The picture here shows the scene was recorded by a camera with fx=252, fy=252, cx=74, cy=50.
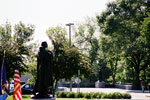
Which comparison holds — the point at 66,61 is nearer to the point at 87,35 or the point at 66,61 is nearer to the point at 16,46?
the point at 16,46

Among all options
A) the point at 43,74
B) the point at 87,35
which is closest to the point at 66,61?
the point at 43,74

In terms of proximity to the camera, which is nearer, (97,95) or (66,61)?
(66,61)

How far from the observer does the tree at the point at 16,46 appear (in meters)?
24.8

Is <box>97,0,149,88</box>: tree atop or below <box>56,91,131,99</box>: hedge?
atop

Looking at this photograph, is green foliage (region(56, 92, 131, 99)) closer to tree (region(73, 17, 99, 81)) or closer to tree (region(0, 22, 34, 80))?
tree (region(0, 22, 34, 80))

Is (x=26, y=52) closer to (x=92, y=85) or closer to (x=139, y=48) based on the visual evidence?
(x=139, y=48)

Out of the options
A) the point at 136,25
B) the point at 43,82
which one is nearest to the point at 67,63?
the point at 43,82

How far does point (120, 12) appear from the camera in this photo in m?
37.7

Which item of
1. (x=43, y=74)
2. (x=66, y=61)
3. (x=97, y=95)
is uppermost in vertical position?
(x=66, y=61)

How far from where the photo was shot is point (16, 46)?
87.7 ft

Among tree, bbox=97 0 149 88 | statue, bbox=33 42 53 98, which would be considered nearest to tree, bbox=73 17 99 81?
tree, bbox=97 0 149 88

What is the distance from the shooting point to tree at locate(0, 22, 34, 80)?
976 inches

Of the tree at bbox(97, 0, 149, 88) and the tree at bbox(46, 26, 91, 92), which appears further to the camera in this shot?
the tree at bbox(97, 0, 149, 88)

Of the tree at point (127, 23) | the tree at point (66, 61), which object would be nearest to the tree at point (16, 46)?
the tree at point (66, 61)
